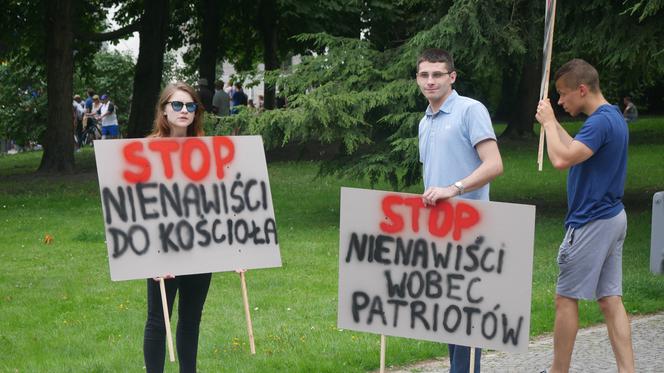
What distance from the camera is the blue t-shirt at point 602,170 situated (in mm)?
6445

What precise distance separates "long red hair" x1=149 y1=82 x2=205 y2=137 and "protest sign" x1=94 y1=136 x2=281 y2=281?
0.09 m

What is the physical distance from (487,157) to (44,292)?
5.79 m

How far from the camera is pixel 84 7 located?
27938 millimetres

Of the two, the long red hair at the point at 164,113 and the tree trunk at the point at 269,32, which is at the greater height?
the tree trunk at the point at 269,32

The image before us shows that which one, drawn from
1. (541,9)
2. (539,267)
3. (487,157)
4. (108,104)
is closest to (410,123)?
(541,9)

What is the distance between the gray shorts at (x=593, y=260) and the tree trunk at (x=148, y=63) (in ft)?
67.3

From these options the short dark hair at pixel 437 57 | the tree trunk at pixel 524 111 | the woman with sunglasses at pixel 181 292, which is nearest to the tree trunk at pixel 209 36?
the tree trunk at pixel 524 111

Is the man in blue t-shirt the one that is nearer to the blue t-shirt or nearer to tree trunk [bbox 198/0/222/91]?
the blue t-shirt

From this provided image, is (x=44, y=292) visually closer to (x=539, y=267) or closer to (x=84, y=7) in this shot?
(x=539, y=267)

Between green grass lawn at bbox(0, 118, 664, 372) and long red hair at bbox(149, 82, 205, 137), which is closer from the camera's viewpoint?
long red hair at bbox(149, 82, 205, 137)

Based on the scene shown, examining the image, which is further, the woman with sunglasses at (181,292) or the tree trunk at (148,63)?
the tree trunk at (148,63)

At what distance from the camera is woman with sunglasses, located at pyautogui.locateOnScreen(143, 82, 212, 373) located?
6266mm

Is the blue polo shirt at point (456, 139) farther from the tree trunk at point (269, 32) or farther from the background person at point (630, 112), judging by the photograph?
the background person at point (630, 112)

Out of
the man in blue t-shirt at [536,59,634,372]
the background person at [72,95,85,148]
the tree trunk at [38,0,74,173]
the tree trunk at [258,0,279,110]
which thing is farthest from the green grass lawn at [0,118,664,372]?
the background person at [72,95,85,148]
